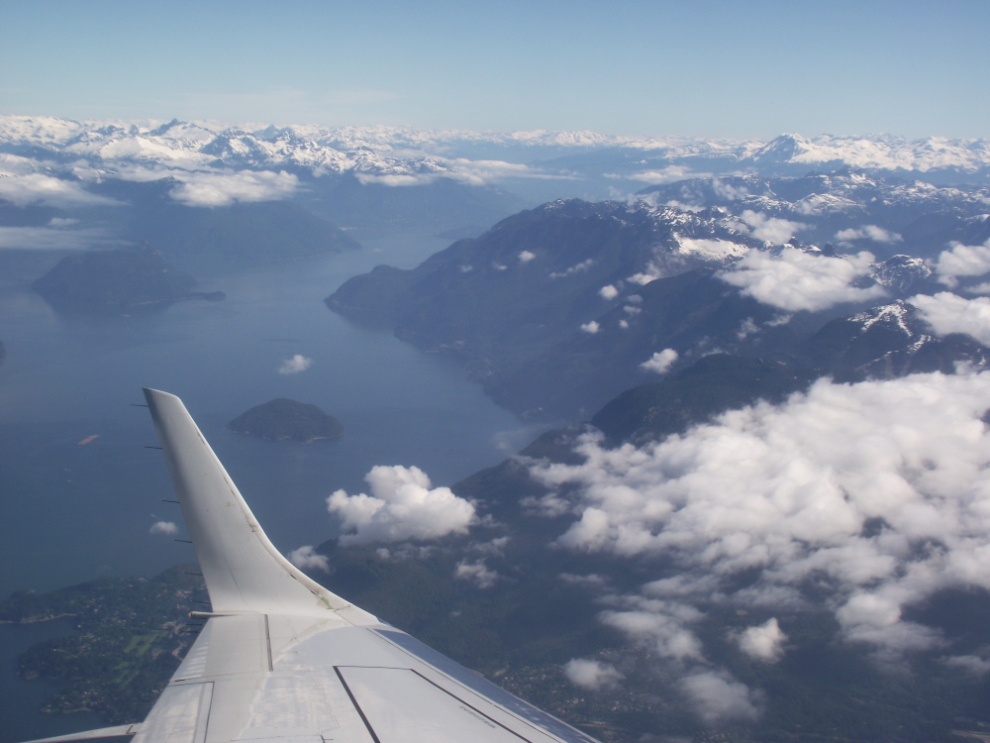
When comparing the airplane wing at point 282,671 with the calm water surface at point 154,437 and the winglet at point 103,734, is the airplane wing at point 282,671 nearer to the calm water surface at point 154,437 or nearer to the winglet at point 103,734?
the winglet at point 103,734

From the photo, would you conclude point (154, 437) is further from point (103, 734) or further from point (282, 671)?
point (103, 734)

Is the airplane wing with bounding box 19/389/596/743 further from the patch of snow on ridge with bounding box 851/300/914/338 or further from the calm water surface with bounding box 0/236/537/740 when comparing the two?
the patch of snow on ridge with bounding box 851/300/914/338

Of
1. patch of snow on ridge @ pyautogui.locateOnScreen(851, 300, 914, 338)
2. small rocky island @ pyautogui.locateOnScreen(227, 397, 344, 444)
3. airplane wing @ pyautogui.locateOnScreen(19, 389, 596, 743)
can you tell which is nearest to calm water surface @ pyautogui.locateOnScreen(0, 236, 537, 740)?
small rocky island @ pyautogui.locateOnScreen(227, 397, 344, 444)

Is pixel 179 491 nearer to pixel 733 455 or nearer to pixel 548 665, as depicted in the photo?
pixel 548 665

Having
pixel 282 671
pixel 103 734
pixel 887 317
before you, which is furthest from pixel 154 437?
pixel 887 317

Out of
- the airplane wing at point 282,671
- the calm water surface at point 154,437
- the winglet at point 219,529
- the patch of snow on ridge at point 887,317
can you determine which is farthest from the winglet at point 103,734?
the patch of snow on ridge at point 887,317

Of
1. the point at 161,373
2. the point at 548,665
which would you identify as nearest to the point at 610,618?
the point at 548,665
